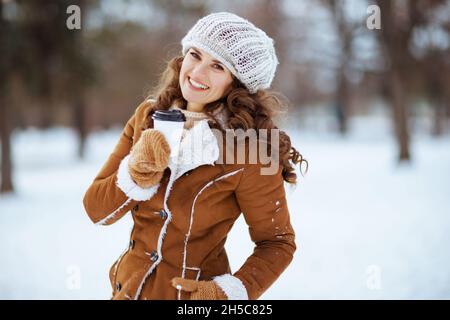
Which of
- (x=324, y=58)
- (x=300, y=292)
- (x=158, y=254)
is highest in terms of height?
(x=324, y=58)

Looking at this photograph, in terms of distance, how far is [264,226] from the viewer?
160 cm

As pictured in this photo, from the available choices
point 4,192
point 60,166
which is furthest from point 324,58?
point 4,192

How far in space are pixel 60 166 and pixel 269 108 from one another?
43.0ft

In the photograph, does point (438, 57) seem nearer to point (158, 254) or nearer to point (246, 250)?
point (246, 250)

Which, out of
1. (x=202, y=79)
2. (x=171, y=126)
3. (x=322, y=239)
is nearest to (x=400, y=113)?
(x=322, y=239)

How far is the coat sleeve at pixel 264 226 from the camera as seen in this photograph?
1.56 metres

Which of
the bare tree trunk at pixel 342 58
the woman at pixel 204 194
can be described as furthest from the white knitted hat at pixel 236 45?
the bare tree trunk at pixel 342 58

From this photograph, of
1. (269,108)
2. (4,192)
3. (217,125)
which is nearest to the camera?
(217,125)

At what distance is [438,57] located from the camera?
12.9 meters

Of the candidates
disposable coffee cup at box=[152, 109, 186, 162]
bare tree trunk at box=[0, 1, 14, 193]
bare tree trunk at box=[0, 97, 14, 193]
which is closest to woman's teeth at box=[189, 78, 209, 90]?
disposable coffee cup at box=[152, 109, 186, 162]

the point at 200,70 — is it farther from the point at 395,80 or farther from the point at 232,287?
the point at 395,80

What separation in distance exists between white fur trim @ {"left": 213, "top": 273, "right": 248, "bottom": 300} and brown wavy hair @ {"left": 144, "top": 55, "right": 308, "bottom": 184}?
1.43 feet

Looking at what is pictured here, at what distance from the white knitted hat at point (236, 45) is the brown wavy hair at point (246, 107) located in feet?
0.20

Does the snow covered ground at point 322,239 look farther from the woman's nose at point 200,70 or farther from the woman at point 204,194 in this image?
the woman's nose at point 200,70
